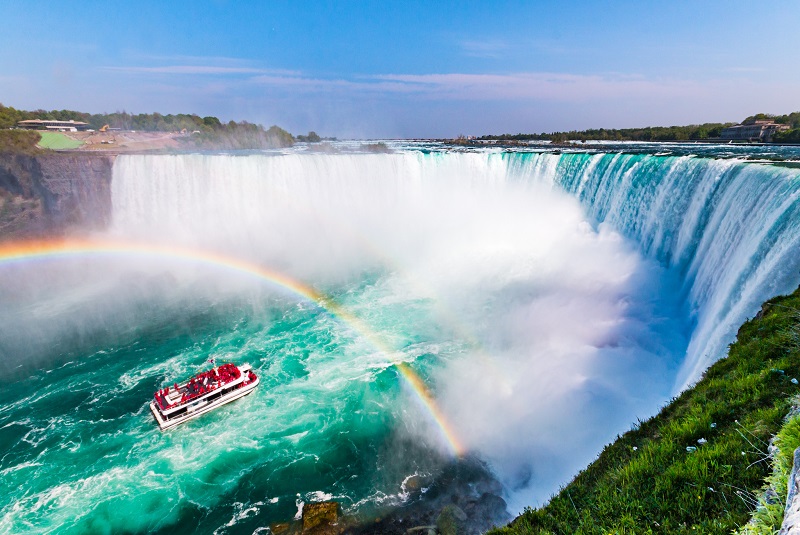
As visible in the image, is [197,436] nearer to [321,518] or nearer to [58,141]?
[321,518]

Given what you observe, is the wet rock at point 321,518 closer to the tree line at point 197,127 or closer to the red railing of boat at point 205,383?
the red railing of boat at point 205,383

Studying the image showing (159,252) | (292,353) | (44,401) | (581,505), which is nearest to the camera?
(581,505)

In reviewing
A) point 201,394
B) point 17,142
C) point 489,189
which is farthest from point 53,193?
point 489,189

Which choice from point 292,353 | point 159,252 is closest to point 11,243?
point 159,252

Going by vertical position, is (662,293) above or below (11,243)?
above

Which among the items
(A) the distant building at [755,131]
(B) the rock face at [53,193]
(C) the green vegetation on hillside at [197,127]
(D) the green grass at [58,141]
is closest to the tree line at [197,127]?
(C) the green vegetation on hillside at [197,127]

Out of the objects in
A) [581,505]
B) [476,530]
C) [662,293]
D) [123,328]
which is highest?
[581,505]

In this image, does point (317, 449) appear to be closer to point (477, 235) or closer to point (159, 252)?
point (477, 235)

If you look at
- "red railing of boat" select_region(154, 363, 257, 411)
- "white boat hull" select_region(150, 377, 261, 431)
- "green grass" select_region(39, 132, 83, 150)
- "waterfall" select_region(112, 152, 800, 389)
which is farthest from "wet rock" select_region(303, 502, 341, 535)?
"green grass" select_region(39, 132, 83, 150)
